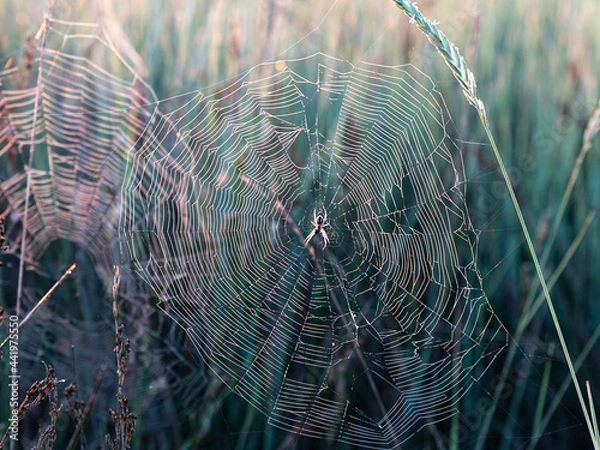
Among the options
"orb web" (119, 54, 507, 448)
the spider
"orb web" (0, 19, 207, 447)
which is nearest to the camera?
"orb web" (119, 54, 507, 448)

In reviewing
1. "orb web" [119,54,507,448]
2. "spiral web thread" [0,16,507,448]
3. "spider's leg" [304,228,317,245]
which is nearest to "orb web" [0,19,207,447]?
"spiral web thread" [0,16,507,448]

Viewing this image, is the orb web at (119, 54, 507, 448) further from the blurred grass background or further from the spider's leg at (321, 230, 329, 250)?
the blurred grass background

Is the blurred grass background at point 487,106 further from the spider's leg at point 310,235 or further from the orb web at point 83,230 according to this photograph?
the spider's leg at point 310,235

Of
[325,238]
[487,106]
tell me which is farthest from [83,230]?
[487,106]

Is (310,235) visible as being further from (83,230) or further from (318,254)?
(83,230)

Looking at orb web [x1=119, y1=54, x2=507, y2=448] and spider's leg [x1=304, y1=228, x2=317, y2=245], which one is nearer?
orb web [x1=119, y1=54, x2=507, y2=448]

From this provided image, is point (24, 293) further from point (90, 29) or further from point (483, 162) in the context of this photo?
point (483, 162)
